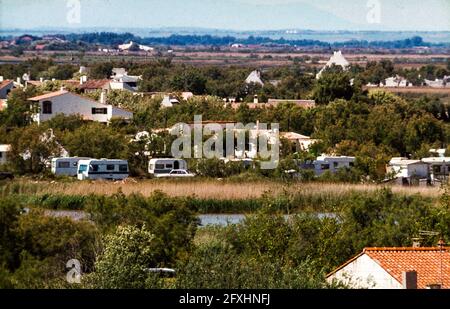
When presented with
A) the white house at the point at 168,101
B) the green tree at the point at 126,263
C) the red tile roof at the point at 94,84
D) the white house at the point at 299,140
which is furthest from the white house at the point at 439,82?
the green tree at the point at 126,263

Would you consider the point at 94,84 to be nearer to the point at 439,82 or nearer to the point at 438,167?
the point at 438,167

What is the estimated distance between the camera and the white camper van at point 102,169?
21.2 m

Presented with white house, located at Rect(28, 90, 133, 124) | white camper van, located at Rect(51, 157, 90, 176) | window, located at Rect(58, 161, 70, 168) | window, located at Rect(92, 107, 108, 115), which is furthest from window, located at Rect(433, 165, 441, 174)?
window, located at Rect(92, 107, 108, 115)

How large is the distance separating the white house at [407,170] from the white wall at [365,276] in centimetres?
1191

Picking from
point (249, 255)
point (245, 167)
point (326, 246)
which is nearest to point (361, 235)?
point (326, 246)

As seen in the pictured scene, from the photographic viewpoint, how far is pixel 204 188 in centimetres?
1922

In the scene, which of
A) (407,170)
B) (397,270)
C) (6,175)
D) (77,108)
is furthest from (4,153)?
(397,270)

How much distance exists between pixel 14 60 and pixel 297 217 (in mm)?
28242

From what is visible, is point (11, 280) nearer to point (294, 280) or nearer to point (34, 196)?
point (294, 280)

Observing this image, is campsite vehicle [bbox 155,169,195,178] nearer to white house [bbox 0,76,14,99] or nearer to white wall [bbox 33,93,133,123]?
Result: white wall [bbox 33,93,133,123]

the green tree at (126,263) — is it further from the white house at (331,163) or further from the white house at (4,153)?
the white house at (331,163)

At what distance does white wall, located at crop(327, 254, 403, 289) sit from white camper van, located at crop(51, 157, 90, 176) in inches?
476

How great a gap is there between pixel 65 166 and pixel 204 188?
10.3ft

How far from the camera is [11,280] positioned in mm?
8961
